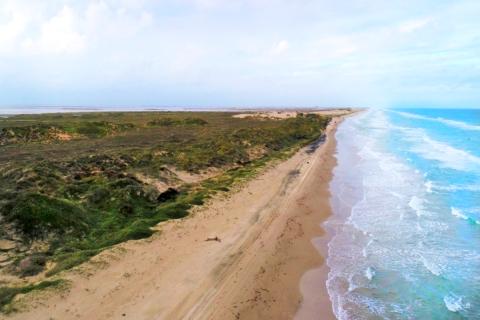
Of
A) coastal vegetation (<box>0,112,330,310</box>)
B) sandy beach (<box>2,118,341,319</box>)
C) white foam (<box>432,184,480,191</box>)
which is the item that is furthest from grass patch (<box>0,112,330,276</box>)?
white foam (<box>432,184,480,191</box>)

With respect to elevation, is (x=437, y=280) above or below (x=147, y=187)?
below

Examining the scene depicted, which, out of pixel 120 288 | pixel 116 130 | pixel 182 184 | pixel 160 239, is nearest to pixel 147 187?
pixel 182 184

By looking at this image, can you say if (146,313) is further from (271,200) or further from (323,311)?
(271,200)

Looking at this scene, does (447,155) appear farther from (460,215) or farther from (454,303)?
(454,303)

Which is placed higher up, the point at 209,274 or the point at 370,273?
the point at 209,274

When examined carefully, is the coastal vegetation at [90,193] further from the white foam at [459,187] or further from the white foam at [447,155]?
the white foam at [447,155]

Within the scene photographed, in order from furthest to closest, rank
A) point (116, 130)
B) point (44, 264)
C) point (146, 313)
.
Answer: point (116, 130) < point (44, 264) < point (146, 313)

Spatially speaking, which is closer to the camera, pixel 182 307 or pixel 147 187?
pixel 182 307

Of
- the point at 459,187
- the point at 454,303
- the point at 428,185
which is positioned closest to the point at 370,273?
the point at 454,303
